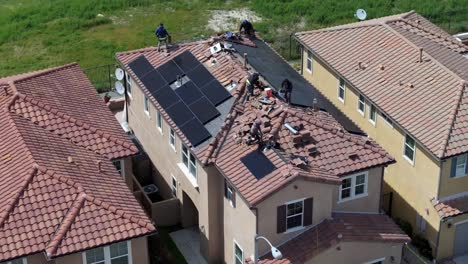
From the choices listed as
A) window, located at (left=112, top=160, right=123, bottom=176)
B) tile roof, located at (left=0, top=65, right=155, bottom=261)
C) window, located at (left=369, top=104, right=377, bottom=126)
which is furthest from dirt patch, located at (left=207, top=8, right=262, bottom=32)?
window, located at (left=112, top=160, right=123, bottom=176)

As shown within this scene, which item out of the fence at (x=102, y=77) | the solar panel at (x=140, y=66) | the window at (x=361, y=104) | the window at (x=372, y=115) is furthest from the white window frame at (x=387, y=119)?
the fence at (x=102, y=77)

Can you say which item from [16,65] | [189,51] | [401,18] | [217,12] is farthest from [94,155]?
[217,12]

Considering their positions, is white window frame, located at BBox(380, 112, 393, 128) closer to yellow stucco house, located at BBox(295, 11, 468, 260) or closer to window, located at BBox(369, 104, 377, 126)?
yellow stucco house, located at BBox(295, 11, 468, 260)

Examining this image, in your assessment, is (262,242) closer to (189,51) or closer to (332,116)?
(332,116)

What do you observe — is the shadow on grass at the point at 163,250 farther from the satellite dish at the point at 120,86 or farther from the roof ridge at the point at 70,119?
the satellite dish at the point at 120,86

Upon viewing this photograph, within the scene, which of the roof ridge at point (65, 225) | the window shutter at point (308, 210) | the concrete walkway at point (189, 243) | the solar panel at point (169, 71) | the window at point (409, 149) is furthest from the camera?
the solar panel at point (169, 71)

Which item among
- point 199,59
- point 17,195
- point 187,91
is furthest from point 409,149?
point 17,195
